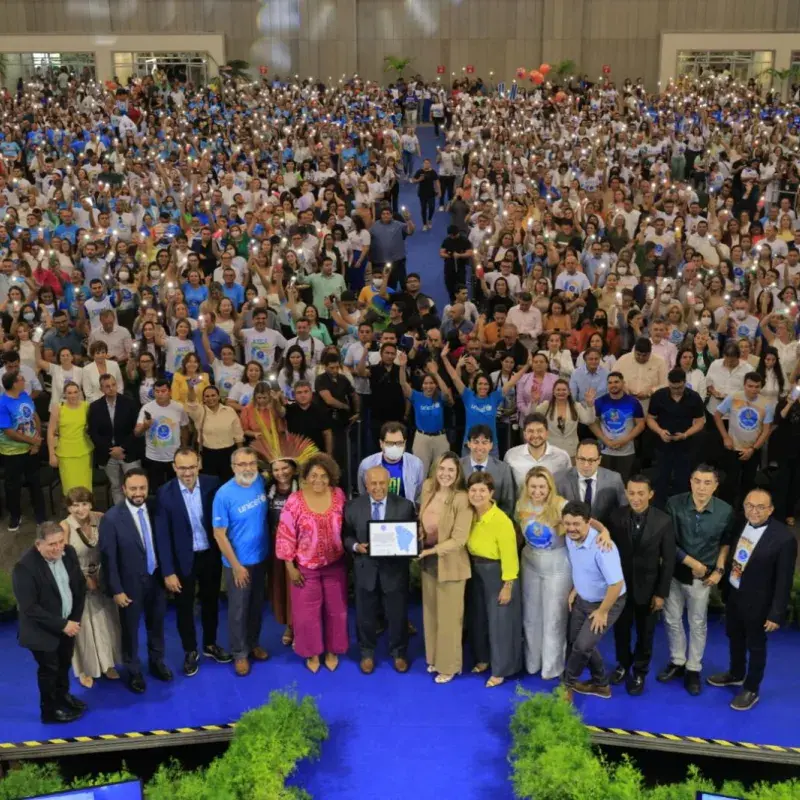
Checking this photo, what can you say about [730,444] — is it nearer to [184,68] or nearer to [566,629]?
[566,629]

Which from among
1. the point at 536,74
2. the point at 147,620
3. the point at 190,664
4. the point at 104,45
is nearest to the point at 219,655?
the point at 190,664

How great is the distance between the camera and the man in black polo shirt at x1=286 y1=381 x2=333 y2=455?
907 centimetres

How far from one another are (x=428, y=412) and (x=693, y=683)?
3.13 m

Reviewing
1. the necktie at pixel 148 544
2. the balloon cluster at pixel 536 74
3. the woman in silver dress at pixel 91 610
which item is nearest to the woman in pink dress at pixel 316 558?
the necktie at pixel 148 544

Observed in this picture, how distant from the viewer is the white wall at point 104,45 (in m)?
33.4

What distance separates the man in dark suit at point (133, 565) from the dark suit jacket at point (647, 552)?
3.08m

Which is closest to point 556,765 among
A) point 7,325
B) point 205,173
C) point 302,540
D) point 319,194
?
point 302,540

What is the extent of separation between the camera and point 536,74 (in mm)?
31672

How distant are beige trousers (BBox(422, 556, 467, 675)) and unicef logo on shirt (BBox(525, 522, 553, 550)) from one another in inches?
22.6

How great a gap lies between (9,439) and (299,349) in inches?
105

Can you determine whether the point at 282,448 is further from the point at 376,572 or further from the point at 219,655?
the point at 219,655

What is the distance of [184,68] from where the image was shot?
113ft

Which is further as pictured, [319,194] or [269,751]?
[319,194]

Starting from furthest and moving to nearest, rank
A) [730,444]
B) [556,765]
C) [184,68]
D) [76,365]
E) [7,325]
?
[184,68] < [7,325] < [76,365] < [730,444] < [556,765]
